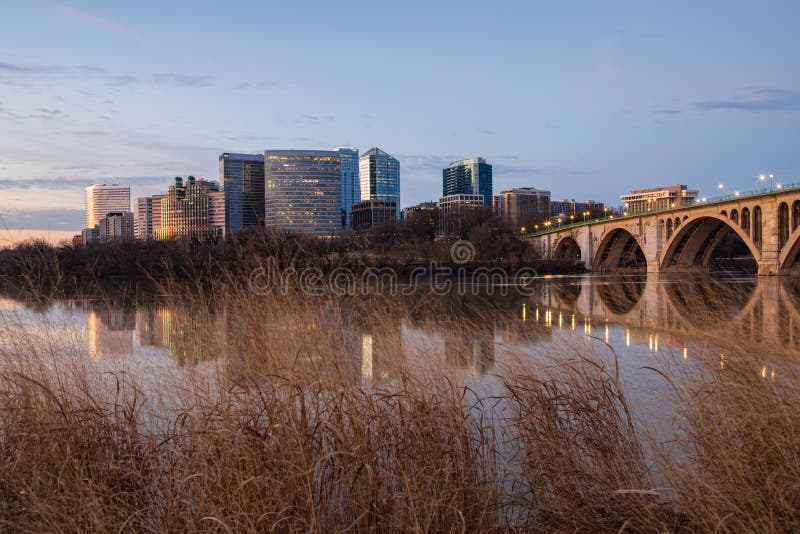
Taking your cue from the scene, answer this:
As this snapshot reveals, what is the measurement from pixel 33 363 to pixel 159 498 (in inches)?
112

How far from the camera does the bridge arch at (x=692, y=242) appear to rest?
203 feet

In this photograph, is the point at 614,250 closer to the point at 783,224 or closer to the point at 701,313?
the point at 783,224

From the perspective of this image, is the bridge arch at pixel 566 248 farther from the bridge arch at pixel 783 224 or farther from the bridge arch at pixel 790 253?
the bridge arch at pixel 790 253

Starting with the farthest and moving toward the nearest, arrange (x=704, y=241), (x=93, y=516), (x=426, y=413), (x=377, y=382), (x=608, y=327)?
1. (x=704, y=241)
2. (x=608, y=327)
3. (x=377, y=382)
4. (x=426, y=413)
5. (x=93, y=516)

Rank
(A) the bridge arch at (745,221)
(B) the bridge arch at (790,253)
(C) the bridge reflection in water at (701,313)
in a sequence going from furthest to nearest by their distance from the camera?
(A) the bridge arch at (745,221) → (B) the bridge arch at (790,253) → (C) the bridge reflection in water at (701,313)

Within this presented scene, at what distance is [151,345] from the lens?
1138 centimetres

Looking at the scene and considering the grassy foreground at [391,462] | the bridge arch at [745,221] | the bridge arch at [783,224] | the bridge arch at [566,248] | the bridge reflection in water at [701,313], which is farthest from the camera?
the bridge arch at [566,248]

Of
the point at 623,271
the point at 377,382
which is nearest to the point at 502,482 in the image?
the point at 377,382

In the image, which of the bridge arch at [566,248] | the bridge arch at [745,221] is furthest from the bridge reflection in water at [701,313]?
the bridge arch at [566,248]

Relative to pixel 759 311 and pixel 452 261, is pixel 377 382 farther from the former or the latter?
pixel 452 261

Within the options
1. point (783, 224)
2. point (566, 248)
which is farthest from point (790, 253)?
point (566, 248)

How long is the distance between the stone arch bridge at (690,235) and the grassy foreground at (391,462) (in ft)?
153

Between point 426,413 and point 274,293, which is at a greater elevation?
point 274,293

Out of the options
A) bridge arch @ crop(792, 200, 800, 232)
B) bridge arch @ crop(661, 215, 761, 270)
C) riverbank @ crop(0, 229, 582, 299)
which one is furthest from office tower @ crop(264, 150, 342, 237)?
bridge arch @ crop(792, 200, 800, 232)
